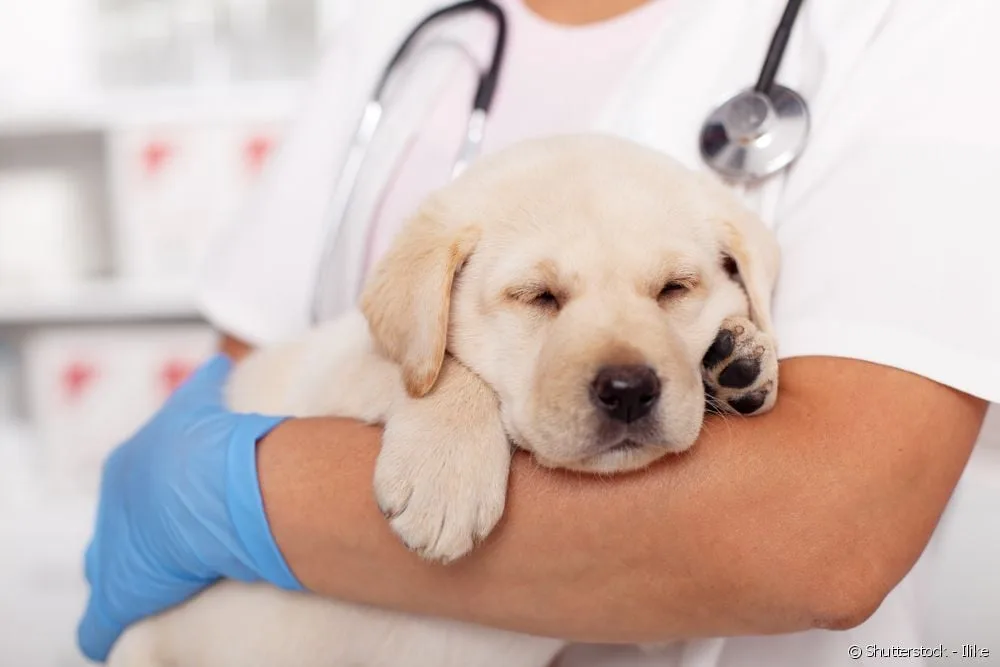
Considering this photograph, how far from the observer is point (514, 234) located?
38.1 inches

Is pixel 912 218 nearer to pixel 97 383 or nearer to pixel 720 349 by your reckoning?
pixel 720 349

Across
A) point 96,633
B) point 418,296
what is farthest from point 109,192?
point 418,296

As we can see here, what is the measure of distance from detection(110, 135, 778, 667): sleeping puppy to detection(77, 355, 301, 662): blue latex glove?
0.19 feet

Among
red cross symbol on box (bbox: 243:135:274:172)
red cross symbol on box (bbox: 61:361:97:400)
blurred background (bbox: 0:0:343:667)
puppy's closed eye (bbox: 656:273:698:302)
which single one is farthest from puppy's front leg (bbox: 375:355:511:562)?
red cross symbol on box (bbox: 61:361:97:400)

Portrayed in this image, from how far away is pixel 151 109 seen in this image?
2.38 meters

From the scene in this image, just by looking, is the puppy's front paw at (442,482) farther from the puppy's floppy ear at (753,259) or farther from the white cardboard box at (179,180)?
the white cardboard box at (179,180)

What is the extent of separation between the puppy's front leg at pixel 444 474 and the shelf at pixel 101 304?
5.57ft

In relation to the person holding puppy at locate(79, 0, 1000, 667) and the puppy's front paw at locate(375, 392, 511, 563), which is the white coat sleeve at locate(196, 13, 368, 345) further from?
the puppy's front paw at locate(375, 392, 511, 563)

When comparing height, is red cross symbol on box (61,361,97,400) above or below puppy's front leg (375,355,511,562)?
below

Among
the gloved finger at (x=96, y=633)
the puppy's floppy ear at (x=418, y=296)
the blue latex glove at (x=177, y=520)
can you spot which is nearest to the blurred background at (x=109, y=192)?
the gloved finger at (x=96, y=633)

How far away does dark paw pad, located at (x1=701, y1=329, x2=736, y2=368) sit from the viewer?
94cm

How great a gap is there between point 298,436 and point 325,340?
0.20 m

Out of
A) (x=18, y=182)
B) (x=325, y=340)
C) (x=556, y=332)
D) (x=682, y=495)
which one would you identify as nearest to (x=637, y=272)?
(x=556, y=332)

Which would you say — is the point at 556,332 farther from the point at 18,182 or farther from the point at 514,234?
the point at 18,182
